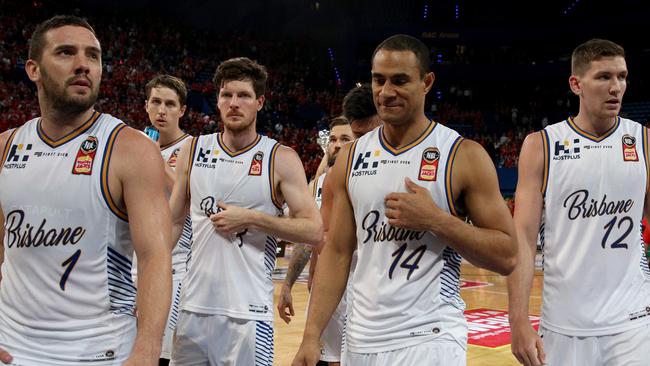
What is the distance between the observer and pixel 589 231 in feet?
12.0

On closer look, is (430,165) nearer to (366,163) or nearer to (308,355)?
(366,163)

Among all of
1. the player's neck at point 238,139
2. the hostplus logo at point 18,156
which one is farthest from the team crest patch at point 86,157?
the player's neck at point 238,139

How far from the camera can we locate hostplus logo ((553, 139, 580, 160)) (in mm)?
3803

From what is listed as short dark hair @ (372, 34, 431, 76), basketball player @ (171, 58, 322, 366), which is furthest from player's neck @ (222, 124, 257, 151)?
short dark hair @ (372, 34, 431, 76)

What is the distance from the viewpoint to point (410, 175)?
121 inches

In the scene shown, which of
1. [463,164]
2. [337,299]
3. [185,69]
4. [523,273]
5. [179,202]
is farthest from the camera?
[185,69]

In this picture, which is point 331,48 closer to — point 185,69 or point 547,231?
point 185,69

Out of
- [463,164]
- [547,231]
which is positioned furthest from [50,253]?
[547,231]

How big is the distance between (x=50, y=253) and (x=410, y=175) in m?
1.54

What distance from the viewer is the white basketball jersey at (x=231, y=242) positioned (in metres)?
4.17

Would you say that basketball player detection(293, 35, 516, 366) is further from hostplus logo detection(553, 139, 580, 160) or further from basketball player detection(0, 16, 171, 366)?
hostplus logo detection(553, 139, 580, 160)

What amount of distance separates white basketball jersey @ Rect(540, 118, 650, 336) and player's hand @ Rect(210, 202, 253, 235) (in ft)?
5.59

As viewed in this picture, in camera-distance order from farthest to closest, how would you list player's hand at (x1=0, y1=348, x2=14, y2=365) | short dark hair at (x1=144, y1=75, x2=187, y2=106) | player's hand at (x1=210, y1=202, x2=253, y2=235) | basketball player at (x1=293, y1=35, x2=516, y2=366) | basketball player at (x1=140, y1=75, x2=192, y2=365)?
short dark hair at (x1=144, y1=75, x2=187, y2=106) → basketball player at (x1=140, y1=75, x2=192, y2=365) → player's hand at (x1=210, y1=202, x2=253, y2=235) → basketball player at (x1=293, y1=35, x2=516, y2=366) → player's hand at (x1=0, y1=348, x2=14, y2=365)

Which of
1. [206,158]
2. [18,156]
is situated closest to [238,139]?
[206,158]
